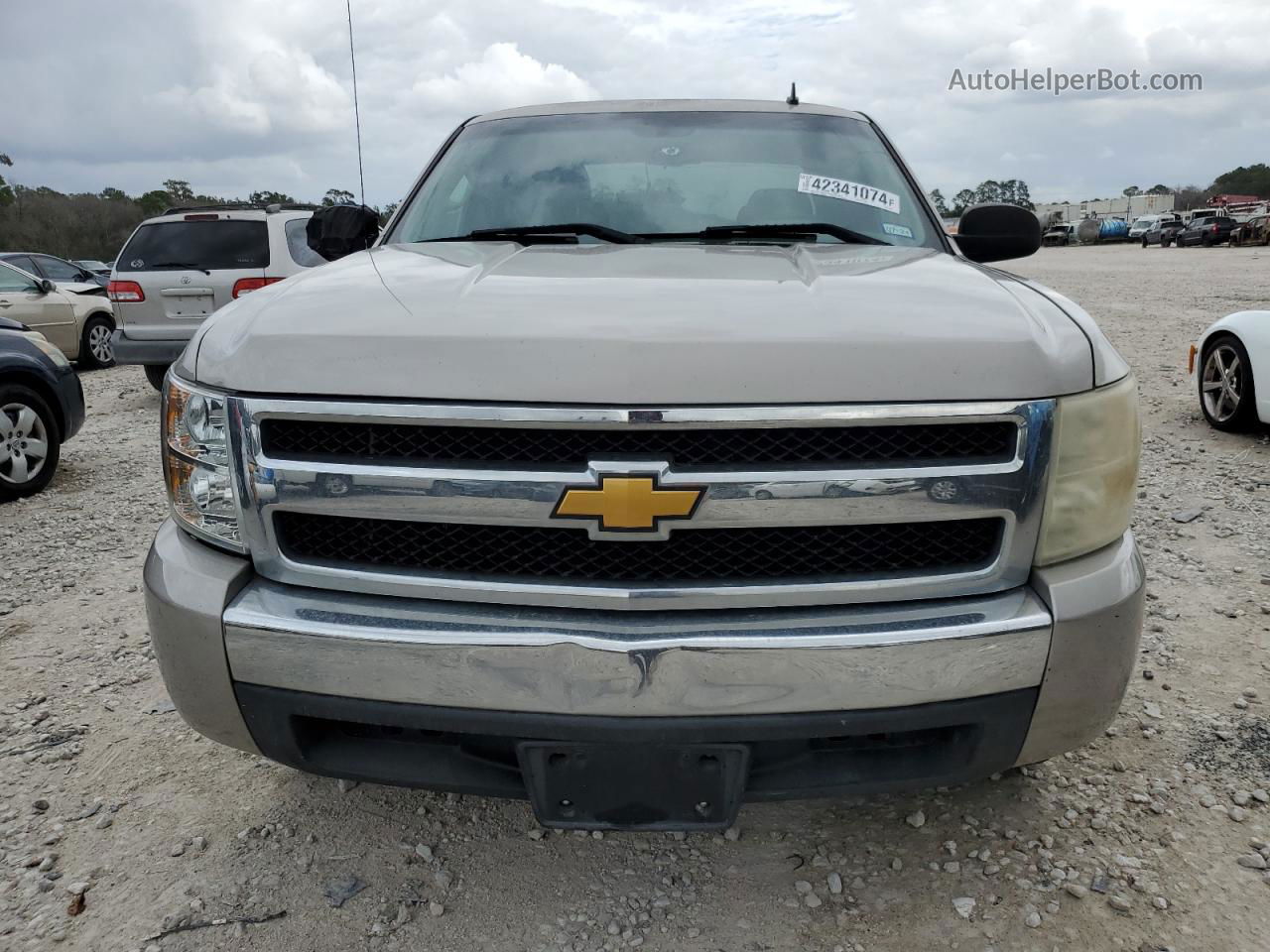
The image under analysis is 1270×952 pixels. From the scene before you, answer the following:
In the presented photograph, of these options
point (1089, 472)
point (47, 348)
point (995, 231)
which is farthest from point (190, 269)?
point (1089, 472)

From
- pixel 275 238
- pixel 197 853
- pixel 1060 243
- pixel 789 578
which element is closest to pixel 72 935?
pixel 197 853

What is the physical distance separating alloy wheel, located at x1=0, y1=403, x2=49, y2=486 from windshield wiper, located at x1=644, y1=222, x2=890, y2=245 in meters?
5.02

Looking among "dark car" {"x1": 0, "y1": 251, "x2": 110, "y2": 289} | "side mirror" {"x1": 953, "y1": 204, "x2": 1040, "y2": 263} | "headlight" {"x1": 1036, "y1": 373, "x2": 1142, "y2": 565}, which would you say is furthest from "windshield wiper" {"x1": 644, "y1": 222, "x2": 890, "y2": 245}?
"dark car" {"x1": 0, "y1": 251, "x2": 110, "y2": 289}

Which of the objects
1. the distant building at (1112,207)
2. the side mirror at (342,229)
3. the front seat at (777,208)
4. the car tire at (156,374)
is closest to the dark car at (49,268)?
the car tire at (156,374)

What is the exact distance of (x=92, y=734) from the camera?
9.80 feet

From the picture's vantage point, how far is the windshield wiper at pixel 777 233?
108 inches

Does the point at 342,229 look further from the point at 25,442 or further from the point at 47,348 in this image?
the point at 47,348

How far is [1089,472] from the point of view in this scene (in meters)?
1.82

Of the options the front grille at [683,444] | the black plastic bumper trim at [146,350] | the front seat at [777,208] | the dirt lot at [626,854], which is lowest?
the dirt lot at [626,854]

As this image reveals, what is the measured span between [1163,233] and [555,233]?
179 ft

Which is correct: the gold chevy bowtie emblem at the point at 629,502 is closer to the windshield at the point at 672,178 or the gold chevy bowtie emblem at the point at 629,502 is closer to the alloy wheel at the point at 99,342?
the windshield at the point at 672,178

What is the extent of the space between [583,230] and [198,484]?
4.40 ft

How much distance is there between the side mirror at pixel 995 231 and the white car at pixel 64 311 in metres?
10.7

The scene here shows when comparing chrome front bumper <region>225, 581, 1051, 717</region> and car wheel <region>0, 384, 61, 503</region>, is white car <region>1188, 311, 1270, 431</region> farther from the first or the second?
car wheel <region>0, 384, 61, 503</region>
